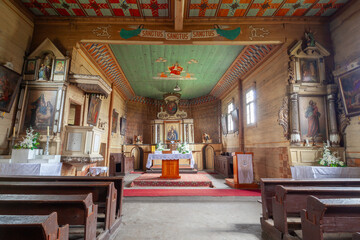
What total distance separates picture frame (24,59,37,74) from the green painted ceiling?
102 inches

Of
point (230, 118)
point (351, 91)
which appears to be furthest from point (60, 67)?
point (230, 118)

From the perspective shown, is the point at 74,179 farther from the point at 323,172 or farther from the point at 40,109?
the point at 323,172

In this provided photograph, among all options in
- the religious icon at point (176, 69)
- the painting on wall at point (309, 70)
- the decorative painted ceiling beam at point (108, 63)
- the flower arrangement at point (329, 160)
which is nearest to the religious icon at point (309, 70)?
the painting on wall at point (309, 70)

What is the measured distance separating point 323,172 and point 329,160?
374mm

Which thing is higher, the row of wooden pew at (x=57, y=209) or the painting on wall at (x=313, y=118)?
the painting on wall at (x=313, y=118)

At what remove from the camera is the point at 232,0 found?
18.2 ft

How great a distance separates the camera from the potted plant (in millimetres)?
4707

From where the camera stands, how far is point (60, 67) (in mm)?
5785

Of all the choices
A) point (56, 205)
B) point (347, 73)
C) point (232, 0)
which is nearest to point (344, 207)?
point (56, 205)

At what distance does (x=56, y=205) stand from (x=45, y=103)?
454cm

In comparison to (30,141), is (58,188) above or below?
below

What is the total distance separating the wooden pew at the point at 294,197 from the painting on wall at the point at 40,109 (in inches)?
231

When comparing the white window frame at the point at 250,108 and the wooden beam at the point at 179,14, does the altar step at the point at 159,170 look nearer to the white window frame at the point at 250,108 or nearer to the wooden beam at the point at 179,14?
the white window frame at the point at 250,108

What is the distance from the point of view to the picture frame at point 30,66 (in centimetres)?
569
